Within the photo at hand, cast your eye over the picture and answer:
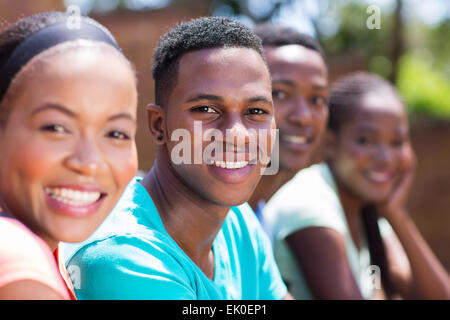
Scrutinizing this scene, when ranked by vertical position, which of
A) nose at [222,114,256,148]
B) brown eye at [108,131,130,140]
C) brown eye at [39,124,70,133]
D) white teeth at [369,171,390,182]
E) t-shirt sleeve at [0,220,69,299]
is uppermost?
white teeth at [369,171,390,182]

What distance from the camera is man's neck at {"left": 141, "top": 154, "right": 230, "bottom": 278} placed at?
204 cm

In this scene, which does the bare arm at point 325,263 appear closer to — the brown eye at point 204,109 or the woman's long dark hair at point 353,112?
the woman's long dark hair at point 353,112

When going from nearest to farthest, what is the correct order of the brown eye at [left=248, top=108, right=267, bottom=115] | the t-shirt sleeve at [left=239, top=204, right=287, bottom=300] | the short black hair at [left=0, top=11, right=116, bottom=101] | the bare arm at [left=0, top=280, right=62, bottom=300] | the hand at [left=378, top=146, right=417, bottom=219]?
the bare arm at [left=0, top=280, right=62, bottom=300] < the short black hair at [left=0, top=11, right=116, bottom=101] < the brown eye at [left=248, top=108, right=267, bottom=115] < the t-shirt sleeve at [left=239, top=204, right=287, bottom=300] < the hand at [left=378, top=146, right=417, bottom=219]

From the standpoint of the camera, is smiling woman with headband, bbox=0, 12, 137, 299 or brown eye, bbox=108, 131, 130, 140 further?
brown eye, bbox=108, 131, 130, 140

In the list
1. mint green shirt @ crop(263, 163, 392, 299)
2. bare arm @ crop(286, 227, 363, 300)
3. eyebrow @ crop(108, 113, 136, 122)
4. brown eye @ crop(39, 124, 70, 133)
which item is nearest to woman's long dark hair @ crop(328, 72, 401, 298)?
mint green shirt @ crop(263, 163, 392, 299)

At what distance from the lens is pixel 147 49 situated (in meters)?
6.68

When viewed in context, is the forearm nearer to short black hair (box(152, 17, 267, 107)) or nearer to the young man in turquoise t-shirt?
the young man in turquoise t-shirt

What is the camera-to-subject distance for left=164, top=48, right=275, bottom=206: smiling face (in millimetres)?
1925

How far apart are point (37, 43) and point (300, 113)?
6.74 ft

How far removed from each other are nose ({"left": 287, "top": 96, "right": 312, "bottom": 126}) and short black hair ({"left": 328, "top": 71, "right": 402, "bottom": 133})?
0.38m

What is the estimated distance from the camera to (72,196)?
1.45 metres

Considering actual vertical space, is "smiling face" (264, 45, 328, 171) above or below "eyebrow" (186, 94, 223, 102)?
above

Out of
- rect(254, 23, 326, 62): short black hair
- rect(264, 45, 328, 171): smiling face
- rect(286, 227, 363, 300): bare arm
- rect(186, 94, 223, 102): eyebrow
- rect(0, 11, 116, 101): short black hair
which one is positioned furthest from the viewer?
rect(254, 23, 326, 62): short black hair
